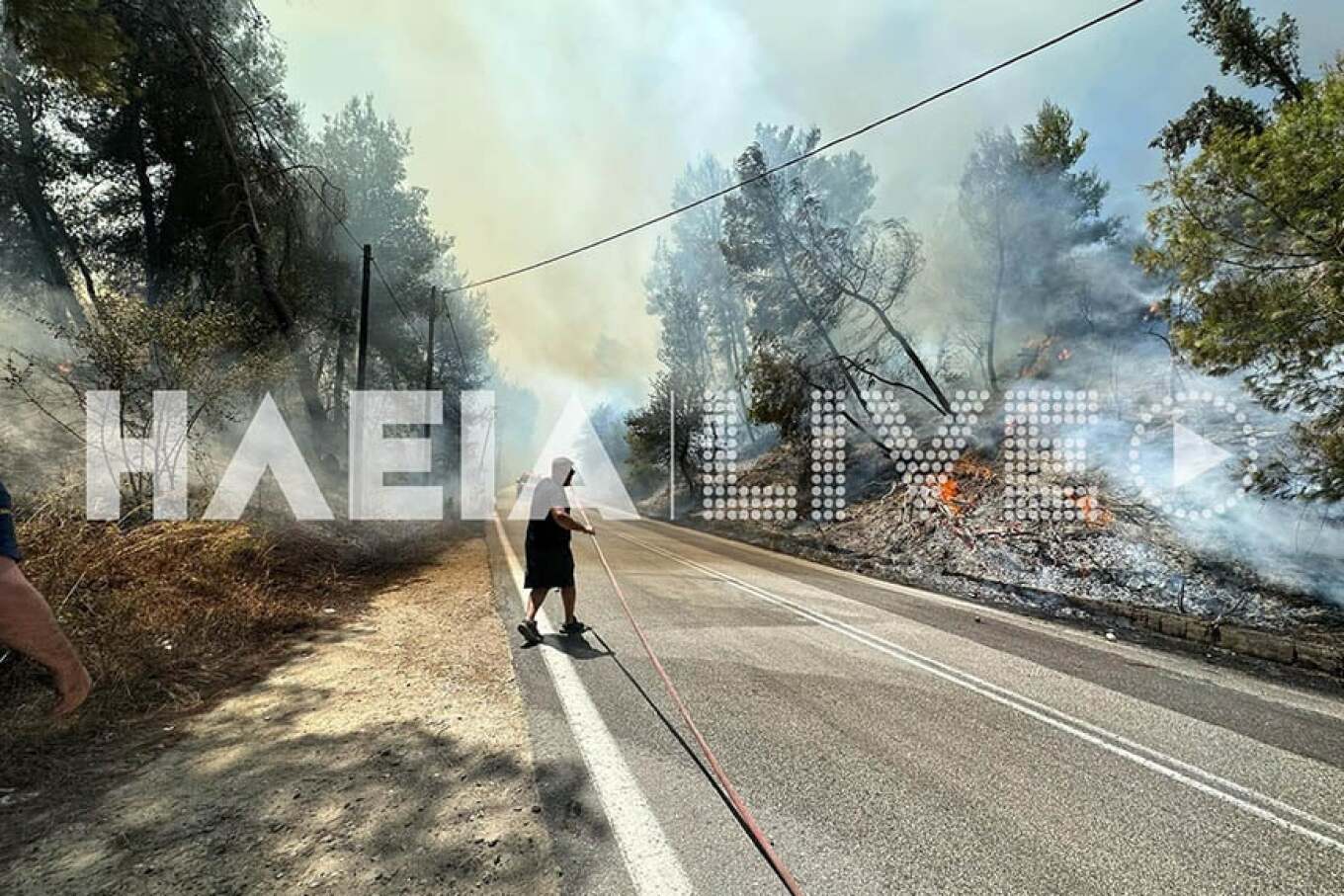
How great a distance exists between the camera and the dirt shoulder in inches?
84.0

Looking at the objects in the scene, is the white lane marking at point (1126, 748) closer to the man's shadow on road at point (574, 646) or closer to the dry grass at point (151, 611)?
Answer: the man's shadow on road at point (574, 646)

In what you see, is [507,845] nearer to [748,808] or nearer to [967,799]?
[748,808]

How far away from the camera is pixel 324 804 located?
261 cm

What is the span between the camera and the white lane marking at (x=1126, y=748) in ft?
9.45

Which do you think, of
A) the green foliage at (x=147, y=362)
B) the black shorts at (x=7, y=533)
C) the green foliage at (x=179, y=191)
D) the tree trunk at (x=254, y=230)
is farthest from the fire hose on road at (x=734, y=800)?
the tree trunk at (x=254, y=230)

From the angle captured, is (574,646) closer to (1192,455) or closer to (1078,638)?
(1078,638)

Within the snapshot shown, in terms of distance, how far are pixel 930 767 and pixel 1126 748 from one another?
153cm

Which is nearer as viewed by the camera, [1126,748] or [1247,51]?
[1126,748]

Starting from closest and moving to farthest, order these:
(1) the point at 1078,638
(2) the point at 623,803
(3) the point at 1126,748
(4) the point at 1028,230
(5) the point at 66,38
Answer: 1. (2) the point at 623,803
2. (3) the point at 1126,748
3. (5) the point at 66,38
4. (1) the point at 1078,638
5. (4) the point at 1028,230

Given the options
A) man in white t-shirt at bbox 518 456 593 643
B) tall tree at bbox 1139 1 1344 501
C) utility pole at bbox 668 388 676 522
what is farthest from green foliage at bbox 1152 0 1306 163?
utility pole at bbox 668 388 676 522

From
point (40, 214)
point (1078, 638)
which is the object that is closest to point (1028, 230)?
point (1078, 638)

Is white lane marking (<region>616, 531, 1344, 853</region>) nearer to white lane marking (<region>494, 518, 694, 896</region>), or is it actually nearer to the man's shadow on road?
the man's shadow on road

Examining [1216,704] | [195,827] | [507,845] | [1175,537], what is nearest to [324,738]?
[195,827]

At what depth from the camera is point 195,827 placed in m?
2.42
